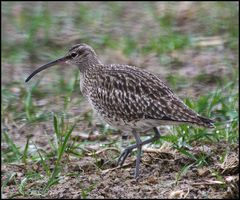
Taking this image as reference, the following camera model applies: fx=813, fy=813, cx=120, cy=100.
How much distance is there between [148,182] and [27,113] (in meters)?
3.26

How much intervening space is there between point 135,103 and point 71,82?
3.94 meters

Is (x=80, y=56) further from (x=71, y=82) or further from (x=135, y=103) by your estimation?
(x=71, y=82)

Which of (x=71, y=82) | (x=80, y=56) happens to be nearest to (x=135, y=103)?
(x=80, y=56)

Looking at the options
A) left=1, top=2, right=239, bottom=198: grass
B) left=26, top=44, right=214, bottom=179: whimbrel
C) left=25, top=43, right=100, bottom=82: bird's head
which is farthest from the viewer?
left=25, top=43, right=100, bottom=82: bird's head

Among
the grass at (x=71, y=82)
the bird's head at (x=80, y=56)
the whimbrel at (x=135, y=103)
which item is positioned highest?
the bird's head at (x=80, y=56)

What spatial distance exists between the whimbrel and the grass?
398 millimetres

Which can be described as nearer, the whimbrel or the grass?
the whimbrel

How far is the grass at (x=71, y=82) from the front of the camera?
902 centimetres

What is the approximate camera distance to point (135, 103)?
8633mm

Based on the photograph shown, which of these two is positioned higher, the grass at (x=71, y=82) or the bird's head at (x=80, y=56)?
the bird's head at (x=80, y=56)

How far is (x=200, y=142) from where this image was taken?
30.5ft

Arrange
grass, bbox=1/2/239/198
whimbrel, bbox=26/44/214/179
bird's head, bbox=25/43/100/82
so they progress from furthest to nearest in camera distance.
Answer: bird's head, bbox=25/43/100/82, grass, bbox=1/2/239/198, whimbrel, bbox=26/44/214/179

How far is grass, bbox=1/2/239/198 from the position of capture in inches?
355

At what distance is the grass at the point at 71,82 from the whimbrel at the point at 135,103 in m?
0.40
